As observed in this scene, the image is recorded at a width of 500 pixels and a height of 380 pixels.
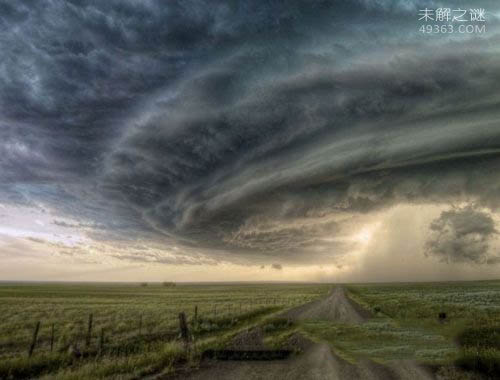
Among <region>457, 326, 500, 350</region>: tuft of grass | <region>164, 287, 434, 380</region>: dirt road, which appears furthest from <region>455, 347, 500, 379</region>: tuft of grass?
<region>457, 326, 500, 350</region>: tuft of grass

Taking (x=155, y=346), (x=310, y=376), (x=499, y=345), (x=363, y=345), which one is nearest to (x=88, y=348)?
(x=155, y=346)

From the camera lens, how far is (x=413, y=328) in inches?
925

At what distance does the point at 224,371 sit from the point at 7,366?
9305 millimetres

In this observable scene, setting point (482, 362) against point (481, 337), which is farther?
point (481, 337)

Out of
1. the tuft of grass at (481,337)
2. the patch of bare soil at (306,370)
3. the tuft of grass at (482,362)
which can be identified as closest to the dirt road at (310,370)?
the patch of bare soil at (306,370)

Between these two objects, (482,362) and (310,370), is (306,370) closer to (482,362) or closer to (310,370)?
(310,370)

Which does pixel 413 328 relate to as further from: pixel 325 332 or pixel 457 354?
pixel 457 354

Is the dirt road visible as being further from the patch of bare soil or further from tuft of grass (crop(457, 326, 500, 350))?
tuft of grass (crop(457, 326, 500, 350))

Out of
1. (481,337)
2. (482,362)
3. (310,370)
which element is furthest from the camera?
(481,337)

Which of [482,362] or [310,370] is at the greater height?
[482,362]

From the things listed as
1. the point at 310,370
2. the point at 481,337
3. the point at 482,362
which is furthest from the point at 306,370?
the point at 481,337

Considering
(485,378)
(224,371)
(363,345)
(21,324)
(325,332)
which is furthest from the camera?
(21,324)

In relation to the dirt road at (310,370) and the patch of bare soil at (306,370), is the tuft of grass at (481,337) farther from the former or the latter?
the patch of bare soil at (306,370)

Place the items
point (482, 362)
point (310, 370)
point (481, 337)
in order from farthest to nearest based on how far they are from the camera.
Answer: point (481, 337) < point (482, 362) < point (310, 370)
